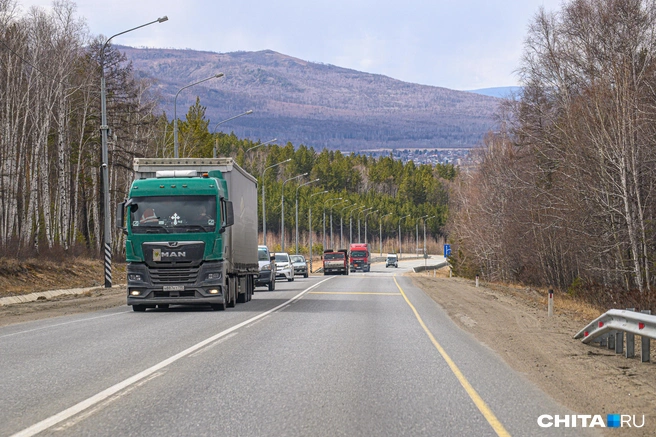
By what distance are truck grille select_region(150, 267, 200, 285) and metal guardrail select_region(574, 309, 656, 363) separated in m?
10.7

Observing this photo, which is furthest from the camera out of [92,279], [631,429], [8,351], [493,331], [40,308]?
[92,279]

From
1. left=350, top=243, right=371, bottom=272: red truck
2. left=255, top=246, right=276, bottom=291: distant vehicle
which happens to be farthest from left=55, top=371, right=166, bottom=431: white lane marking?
left=350, top=243, right=371, bottom=272: red truck

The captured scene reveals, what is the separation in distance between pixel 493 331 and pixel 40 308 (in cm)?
1454

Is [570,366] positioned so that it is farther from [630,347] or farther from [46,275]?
[46,275]

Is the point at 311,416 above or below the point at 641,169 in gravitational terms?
below

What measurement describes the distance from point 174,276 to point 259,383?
13002 mm

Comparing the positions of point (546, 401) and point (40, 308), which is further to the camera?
point (40, 308)

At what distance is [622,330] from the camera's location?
13234mm

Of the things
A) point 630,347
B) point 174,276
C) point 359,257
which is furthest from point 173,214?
point 359,257

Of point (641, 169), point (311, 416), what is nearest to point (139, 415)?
point (311, 416)

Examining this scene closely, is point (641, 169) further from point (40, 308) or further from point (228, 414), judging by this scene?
point (228, 414)

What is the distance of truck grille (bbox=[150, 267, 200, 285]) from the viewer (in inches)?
906

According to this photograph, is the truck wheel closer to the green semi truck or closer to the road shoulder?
the green semi truck

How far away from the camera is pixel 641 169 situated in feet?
113
